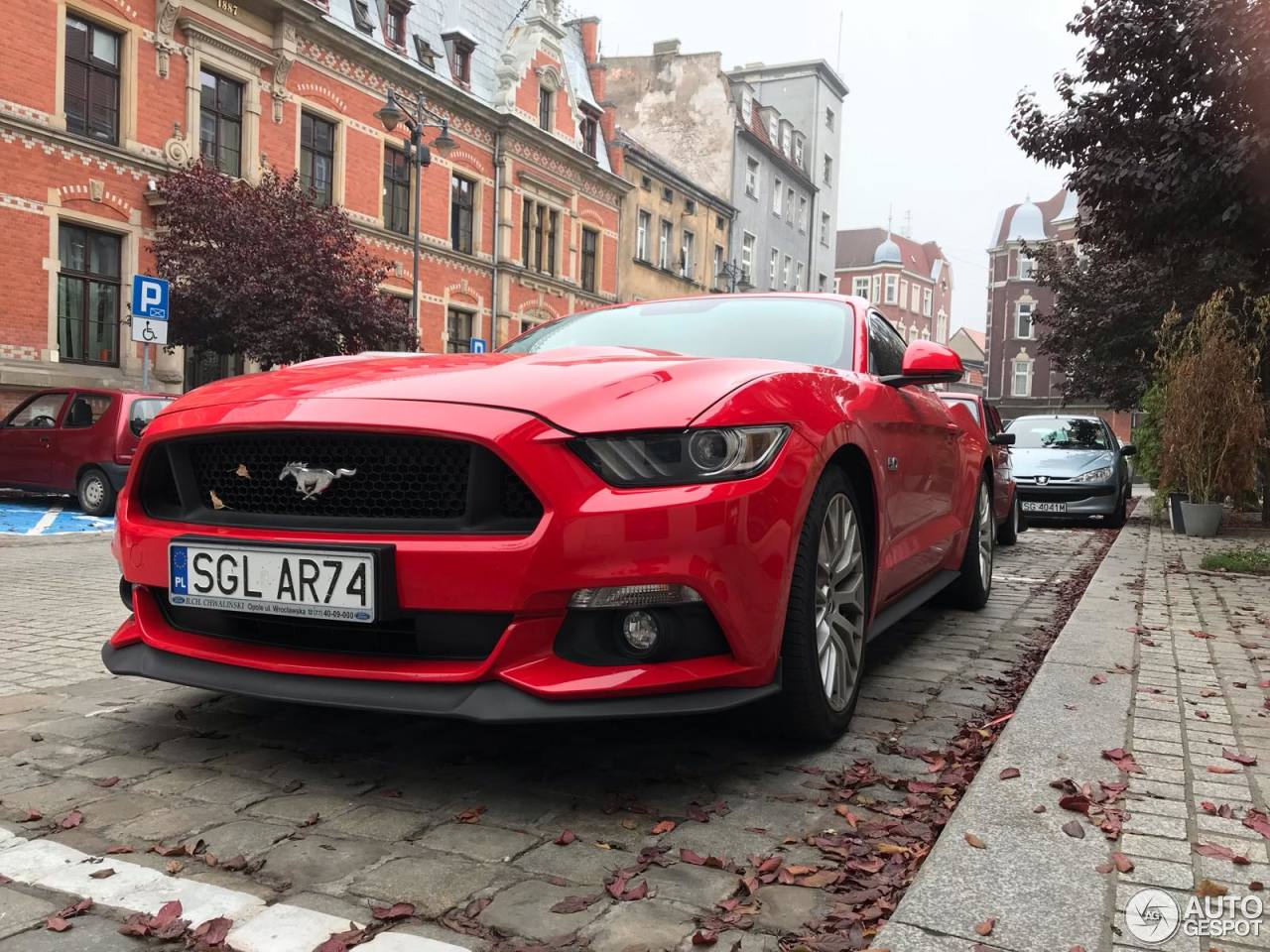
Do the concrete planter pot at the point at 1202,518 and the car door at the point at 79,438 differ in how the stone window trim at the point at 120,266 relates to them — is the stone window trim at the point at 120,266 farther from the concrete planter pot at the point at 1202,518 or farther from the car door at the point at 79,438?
the concrete planter pot at the point at 1202,518

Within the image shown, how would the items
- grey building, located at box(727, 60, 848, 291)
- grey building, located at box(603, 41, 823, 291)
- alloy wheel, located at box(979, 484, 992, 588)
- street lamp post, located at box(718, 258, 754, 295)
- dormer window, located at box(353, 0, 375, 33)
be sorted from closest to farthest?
alloy wheel, located at box(979, 484, 992, 588)
dormer window, located at box(353, 0, 375, 33)
street lamp post, located at box(718, 258, 754, 295)
grey building, located at box(603, 41, 823, 291)
grey building, located at box(727, 60, 848, 291)

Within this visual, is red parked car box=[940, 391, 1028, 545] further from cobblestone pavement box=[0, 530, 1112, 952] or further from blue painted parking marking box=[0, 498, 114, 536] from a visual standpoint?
blue painted parking marking box=[0, 498, 114, 536]

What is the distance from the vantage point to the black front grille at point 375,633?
2.50 metres

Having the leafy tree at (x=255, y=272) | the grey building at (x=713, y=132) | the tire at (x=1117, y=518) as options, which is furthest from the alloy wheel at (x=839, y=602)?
the grey building at (x=713, y=132)

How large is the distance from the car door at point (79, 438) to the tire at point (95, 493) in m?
0.15

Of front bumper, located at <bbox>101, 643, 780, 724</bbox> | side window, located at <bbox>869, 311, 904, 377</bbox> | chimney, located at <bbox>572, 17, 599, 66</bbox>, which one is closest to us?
front bumper, located at <bbox>101, 643, 780, 724</bbox>

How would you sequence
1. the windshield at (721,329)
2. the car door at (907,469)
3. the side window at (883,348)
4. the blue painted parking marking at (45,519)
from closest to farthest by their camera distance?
the car door at (907,469) → the windshield at (721,329) → the side window at (883,348) → the blue painted parking marking at (45,519)

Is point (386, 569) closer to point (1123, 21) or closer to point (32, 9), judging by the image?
point (1123, 21)

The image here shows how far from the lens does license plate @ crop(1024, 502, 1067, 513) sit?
494 inches

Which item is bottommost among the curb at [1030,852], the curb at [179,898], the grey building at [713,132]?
the curb at [179,898]

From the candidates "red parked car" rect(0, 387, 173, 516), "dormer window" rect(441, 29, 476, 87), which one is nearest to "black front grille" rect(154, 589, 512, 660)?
"red parked car" rect(0, 387, 173, 516)

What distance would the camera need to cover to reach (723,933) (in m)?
1.97

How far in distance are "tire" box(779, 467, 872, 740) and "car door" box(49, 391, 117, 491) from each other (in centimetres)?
1075

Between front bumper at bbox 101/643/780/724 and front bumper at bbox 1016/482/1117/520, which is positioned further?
front bumper at bbox 1016/482/1117/520
